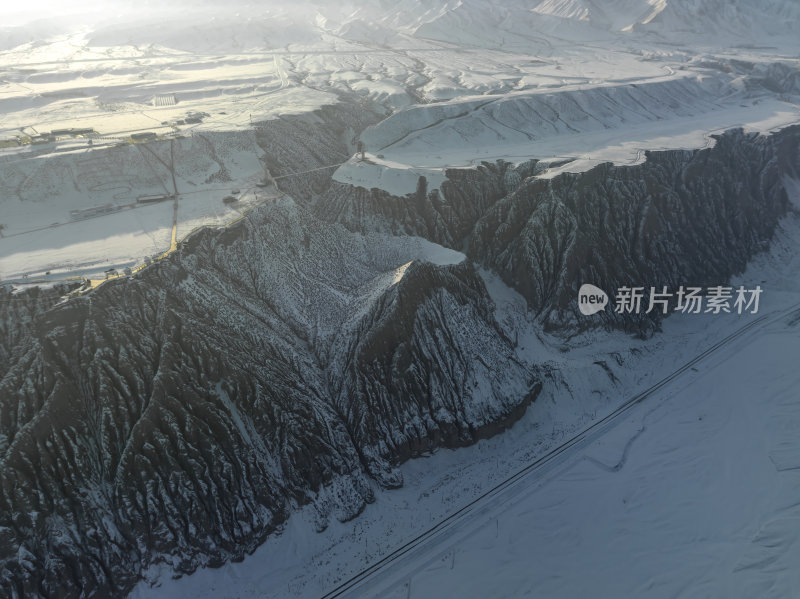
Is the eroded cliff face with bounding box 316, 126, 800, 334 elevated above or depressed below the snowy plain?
above

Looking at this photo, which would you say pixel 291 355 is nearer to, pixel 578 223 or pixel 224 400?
pixel 224 400

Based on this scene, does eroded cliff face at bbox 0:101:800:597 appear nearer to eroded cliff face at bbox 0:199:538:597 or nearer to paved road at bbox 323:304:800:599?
eroded cliff face at bbox 0:199:538:597

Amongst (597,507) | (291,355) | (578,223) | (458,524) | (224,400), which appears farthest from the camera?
(578,223)

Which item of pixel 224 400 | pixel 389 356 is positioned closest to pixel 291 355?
pixel 224 400

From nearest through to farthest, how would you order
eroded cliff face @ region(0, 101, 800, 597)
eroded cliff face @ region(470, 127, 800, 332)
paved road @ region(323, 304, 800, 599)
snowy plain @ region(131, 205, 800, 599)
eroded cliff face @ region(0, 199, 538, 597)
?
eroded cliff face @ region(0, 199, 538, 597), eroded cliff face @ region(0, 101, 800, 597), snowy plain @ region(131, 205, 800, 599), paved road @ region(323, 304, 800, 599), eroded cliff face @ region(470, 127, 800, 332)

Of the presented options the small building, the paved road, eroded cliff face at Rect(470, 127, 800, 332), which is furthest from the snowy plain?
the small building

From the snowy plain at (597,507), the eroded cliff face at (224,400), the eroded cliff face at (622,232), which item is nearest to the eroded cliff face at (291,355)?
the eroded cliff face at (224,400)
